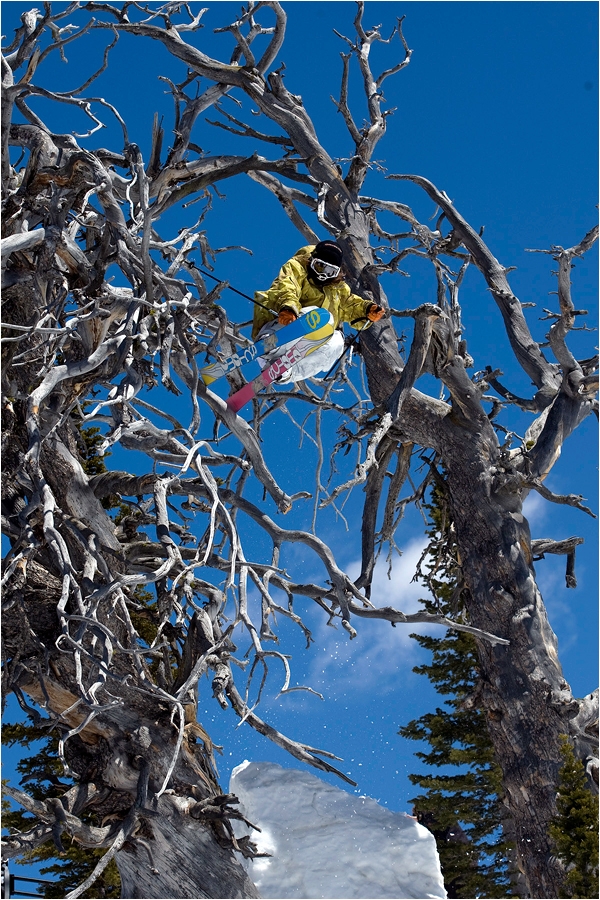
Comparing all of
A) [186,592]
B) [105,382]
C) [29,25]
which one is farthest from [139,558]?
[29,25]

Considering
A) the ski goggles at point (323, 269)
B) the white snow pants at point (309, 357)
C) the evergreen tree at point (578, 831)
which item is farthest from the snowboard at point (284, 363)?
the evergreen tree at point (578, 831)

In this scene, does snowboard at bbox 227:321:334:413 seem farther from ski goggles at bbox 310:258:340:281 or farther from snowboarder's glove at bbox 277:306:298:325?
ski goggles at bbox 310:258:340:281

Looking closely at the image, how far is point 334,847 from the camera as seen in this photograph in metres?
9.73

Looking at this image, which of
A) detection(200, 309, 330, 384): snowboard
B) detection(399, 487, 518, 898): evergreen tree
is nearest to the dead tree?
detection(200, 309, 330, 384): snowboard

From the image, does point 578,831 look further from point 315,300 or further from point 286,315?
point 315,300

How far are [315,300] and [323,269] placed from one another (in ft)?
1.00

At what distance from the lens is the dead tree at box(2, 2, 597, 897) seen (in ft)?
22.5

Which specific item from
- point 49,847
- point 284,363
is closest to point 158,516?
point 284,363

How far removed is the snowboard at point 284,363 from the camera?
316 inches

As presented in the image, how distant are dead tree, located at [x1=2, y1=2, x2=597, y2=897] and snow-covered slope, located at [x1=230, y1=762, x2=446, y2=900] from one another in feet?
5.39

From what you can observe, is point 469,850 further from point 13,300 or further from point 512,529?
point 13,300

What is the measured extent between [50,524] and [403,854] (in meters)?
5.57

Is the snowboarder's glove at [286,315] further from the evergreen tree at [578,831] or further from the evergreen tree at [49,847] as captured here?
the evergreen tree at [49,847]

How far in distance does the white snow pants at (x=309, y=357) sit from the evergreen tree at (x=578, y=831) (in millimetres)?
3684
